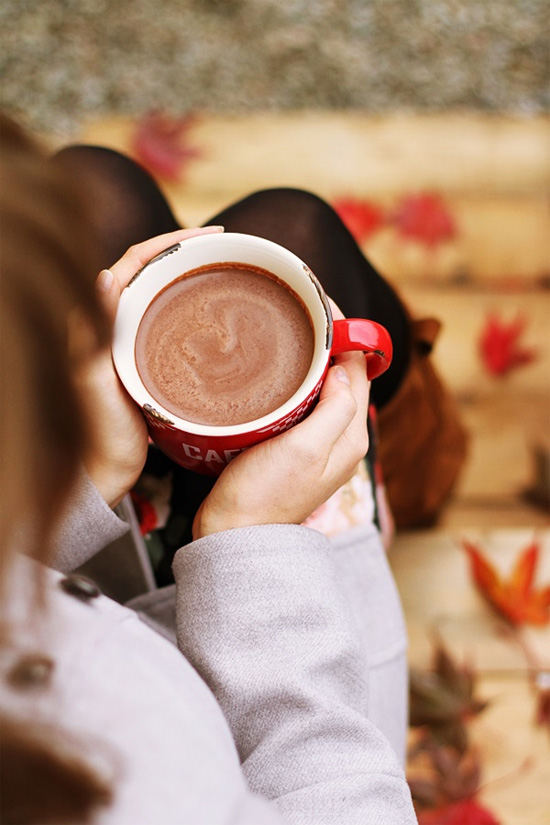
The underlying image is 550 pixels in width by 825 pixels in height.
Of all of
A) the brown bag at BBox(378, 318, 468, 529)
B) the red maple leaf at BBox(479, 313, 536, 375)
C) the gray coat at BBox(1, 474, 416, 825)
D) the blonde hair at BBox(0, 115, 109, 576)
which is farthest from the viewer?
the red maple leaf at BBox(479, 313, 536, 375)

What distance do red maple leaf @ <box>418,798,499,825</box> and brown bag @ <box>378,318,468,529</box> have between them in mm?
381

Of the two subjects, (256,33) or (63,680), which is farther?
(256,33)

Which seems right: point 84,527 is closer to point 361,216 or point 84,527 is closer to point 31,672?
point 31,672

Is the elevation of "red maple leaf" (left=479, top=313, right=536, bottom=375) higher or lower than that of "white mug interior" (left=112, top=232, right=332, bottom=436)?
lower

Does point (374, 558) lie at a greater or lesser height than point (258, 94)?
lesser

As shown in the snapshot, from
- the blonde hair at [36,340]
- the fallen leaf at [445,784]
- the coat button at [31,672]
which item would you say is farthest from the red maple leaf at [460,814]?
the blonde hair at [36,340]

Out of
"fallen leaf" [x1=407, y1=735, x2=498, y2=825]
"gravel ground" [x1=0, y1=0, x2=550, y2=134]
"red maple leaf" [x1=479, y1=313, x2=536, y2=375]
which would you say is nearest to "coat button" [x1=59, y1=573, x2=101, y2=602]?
"fallen leaf" [x1=407, y1=735, x2=498, y2=825]

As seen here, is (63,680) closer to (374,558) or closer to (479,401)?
(374,558)

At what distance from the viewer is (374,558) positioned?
0.74 m

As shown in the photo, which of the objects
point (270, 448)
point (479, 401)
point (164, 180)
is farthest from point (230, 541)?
point (164, 180)

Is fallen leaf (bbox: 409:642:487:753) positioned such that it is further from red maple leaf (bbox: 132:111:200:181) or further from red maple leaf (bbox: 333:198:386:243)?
red maple leaf (bbox: 132:111:200:181)

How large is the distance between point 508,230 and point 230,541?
89cm

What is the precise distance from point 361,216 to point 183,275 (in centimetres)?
73

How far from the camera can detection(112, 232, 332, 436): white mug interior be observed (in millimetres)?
535
